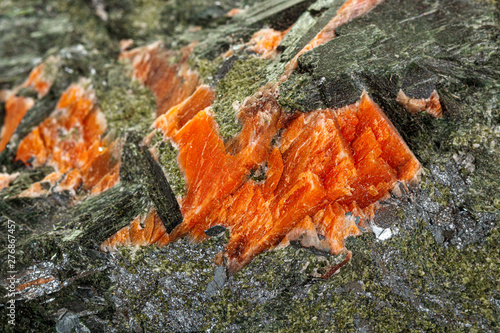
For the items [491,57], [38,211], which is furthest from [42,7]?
[491,57]

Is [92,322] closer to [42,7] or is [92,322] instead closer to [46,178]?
[46,178]

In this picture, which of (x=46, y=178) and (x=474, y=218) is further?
(x=46, y=178)

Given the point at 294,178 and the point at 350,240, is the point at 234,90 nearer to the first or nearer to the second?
the point at 294,178

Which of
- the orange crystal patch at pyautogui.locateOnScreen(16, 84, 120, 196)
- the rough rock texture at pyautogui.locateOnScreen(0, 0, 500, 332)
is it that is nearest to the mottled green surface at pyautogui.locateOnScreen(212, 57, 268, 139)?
the rough rock texture at pyautogui.locateOnScreen(0, 0, 500, 332)

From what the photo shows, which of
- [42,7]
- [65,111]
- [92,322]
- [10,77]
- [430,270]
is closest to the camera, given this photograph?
[430,270]

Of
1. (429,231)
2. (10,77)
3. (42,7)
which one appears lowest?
(429,231)

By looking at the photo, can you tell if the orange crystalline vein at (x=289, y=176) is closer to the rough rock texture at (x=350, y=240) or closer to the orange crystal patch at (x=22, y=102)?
the rough rock texture at (x=350, y=240)

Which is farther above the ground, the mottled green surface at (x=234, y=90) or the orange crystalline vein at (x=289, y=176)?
the mottled green surface at (x=234, y=90)

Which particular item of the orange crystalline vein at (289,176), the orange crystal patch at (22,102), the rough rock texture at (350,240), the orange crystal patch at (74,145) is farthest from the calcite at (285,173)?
the orange crystal patch at (22,102)
